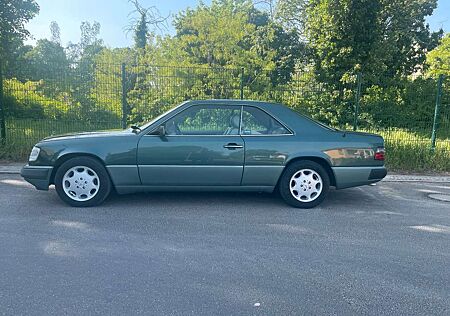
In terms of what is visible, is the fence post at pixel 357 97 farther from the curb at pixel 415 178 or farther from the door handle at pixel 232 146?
the door handle at pixel 232 146

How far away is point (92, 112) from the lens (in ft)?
28.0

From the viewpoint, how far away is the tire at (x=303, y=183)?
512 cm

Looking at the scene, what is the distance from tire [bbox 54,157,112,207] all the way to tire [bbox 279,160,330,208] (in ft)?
8.25

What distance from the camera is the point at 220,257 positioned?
3.55 metres

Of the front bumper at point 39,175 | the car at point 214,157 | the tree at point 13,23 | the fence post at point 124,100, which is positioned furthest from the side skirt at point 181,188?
the tree at point 13,23

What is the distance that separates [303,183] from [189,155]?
5.52 feet

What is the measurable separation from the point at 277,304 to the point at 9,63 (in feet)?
28.4

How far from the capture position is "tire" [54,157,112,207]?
4.91m

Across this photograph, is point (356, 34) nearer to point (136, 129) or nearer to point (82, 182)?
point (136, 129)

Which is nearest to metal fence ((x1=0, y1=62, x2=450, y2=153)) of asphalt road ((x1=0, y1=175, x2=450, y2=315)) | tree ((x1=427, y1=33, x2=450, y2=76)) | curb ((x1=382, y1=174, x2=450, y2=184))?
curb ((x1=382, y1=174, x2=450, y2=184))

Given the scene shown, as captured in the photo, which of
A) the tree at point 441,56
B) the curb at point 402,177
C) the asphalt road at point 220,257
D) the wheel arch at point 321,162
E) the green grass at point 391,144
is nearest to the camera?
the asphalt road at point 220,257

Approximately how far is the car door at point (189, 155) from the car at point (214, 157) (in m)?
0.01

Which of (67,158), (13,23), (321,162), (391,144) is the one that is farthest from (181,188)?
(13,23)

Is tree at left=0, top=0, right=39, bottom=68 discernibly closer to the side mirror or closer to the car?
the car
